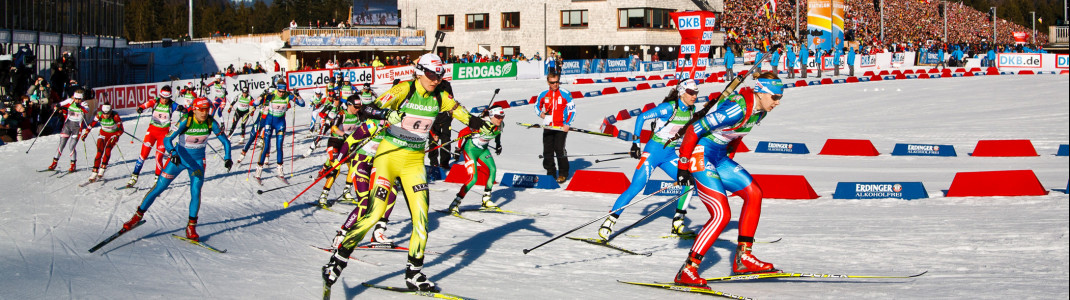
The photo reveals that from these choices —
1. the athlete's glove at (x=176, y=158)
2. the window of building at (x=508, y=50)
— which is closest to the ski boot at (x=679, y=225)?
the athlete's glove at (x=176, y=158)

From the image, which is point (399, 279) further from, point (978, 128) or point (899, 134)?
point (978, 128)

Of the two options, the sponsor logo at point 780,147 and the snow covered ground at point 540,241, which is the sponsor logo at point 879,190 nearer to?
the snow covered ground at point 540,241

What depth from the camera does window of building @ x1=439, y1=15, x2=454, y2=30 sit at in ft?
236

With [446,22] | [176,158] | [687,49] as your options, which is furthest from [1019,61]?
[176,158]

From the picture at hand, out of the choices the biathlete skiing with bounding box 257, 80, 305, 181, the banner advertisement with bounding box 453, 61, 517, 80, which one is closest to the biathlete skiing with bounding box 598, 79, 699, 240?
the biathlete skiing with bounding box 257, 80, 305, 181

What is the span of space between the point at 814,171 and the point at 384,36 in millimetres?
52737

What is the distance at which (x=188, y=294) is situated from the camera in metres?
8.30

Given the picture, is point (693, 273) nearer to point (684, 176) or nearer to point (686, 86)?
point (684, 176)

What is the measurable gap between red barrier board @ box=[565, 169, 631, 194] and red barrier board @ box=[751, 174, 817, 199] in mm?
2276

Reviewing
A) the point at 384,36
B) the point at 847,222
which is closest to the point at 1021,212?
the point at 847,222

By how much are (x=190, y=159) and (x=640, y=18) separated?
5679 centimetres

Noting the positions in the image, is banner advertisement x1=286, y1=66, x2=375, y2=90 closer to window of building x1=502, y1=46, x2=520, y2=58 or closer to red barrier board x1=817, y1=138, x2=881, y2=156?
red barrier board x1=817, y1=138, x2=881, y2=156

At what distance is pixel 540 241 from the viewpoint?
11.3 metres

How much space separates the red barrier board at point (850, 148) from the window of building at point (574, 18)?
159 feet
